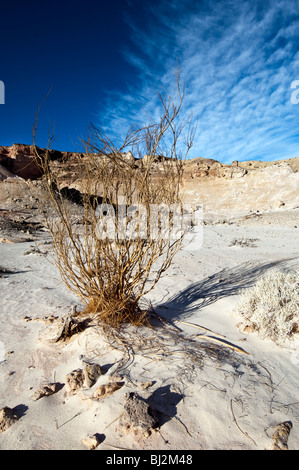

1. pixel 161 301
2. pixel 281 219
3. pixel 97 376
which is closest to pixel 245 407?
pixel 97 376

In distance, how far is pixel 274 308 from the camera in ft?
8.87

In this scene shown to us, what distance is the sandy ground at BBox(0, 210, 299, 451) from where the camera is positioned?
4.56 feet

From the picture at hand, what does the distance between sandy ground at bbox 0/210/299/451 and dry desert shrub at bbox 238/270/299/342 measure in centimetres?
11

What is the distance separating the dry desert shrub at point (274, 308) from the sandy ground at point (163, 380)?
0.11 metres

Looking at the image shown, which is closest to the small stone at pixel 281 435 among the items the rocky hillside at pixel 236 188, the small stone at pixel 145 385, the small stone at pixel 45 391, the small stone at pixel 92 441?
the small stone at pixel 145 385

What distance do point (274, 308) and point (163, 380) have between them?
1.58 meters

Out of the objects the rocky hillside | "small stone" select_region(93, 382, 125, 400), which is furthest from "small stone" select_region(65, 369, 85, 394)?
the rocky hillside

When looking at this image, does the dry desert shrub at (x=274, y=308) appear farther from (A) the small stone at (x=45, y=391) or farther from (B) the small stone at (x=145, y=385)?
(A) the small stone at (x=45, y=391)

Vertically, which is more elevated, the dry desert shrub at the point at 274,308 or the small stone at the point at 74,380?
the dry desert shrub at the point at 274,308

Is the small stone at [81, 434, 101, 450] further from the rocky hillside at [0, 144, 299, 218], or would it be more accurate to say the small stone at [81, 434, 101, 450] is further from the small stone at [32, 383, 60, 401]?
the rocky hillside at [0, 144, 299, 218]

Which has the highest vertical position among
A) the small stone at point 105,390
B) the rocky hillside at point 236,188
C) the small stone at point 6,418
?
the rocky hillside at point 236,188

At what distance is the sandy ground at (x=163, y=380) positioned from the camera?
4.56ft

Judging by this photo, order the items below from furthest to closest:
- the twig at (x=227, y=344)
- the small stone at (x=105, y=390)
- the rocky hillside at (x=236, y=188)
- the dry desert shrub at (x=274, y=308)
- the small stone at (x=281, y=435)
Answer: the rocky hillside at (x=236, y=188), the dry desert shrub at (x=274, y=308), the twig at (x=227, y=344), the small stone at (x=105, y=390), the small stone at (x=281, y=435)
